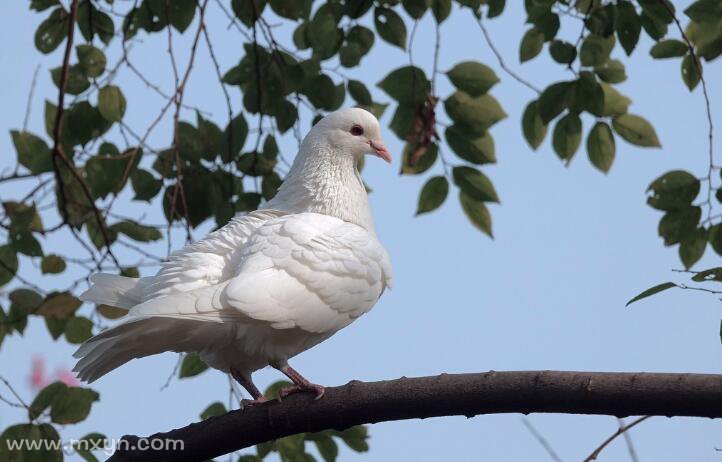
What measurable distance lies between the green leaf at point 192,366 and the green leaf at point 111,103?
1171 millimetres

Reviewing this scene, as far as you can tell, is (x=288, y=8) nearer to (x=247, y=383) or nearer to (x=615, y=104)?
(x=615, y=104)

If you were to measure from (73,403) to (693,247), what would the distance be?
103 inches

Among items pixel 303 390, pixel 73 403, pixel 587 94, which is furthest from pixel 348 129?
pixel 73 403

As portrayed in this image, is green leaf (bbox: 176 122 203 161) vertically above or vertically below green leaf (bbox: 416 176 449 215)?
above

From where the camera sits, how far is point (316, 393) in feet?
12.2

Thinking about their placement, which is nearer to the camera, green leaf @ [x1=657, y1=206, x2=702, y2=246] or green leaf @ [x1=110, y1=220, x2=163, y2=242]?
green leaf @ [x1=657, y1=206, x2=702, y2=246]

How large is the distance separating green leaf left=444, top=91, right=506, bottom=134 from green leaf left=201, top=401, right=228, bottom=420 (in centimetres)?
171

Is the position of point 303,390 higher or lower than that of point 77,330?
lower

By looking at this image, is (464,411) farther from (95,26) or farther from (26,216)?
(95,26)

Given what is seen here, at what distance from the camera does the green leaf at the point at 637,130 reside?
192 inches

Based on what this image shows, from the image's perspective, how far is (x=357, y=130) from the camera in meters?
5.29

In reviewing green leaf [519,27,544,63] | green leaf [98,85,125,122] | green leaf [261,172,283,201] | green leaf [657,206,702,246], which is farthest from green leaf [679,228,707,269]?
green leaf [98,85,125,122]

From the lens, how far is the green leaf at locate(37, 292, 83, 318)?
4.88 m

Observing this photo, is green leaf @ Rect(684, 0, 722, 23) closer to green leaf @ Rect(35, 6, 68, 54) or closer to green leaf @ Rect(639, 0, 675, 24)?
green leaf @ Rect(639, 0, 675, 24)
